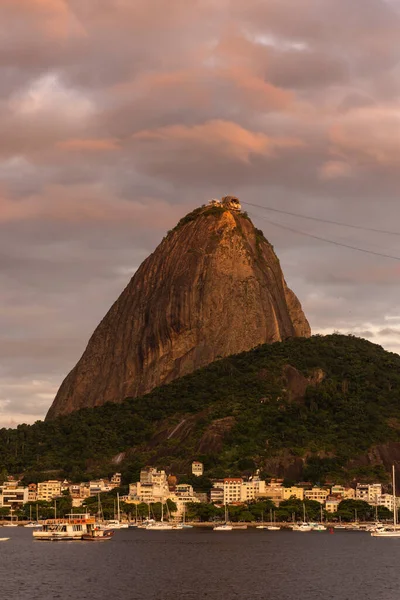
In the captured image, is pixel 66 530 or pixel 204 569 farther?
pixel 66 530

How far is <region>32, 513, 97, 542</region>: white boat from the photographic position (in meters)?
162

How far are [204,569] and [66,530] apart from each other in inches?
2054

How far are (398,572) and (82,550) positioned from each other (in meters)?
43.3

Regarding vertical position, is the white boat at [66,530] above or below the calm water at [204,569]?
above

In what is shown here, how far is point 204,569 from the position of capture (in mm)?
116062

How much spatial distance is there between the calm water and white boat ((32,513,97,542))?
301 centimetres

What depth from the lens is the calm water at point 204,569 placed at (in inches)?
3826

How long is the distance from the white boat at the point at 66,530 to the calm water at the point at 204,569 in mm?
3005

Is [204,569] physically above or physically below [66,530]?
below

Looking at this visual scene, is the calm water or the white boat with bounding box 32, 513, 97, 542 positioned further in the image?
the white boat with bounding box 32, 513, 97, 542

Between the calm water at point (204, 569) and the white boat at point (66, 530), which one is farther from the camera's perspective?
the white boat at point (66, 530)

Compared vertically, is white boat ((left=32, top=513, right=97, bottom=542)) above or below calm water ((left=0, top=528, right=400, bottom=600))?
above

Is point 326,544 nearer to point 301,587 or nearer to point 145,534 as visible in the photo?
point 145,534

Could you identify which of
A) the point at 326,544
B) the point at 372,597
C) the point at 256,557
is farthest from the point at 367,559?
the point at 372,597
